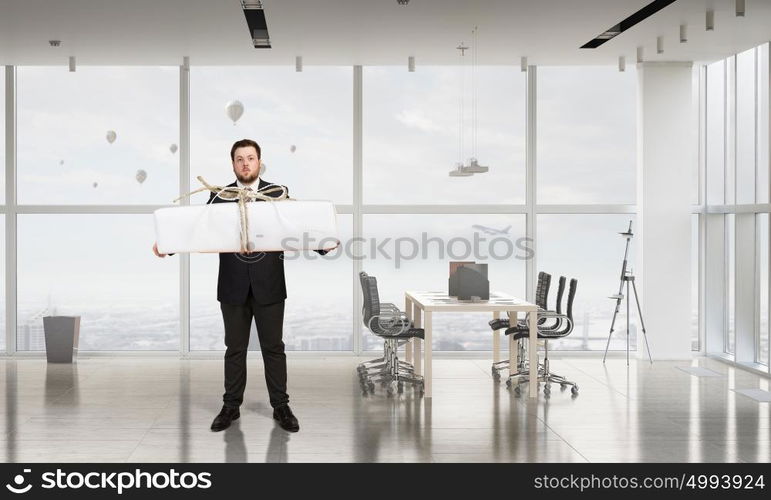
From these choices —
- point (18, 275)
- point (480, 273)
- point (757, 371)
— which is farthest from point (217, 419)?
point (757, 371)

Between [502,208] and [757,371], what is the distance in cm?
315

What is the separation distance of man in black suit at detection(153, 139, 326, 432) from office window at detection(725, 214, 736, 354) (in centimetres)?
567

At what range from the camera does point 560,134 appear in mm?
8914

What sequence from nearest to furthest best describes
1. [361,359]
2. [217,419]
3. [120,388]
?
[217,419] → [120,388] → [361,359]

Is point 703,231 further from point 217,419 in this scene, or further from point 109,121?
point 109,121

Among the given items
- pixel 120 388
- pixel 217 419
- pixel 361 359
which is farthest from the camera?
pixel 361 359

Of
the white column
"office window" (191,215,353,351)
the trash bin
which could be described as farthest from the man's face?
the white column

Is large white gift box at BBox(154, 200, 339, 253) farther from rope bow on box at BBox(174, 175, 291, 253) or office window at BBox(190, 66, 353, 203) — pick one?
office window at BBox(190, 66, 353, 203)

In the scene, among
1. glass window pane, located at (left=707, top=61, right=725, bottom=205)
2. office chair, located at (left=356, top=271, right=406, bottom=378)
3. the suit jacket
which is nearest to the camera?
the suit jacket

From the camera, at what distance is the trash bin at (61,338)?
8297 millimetres

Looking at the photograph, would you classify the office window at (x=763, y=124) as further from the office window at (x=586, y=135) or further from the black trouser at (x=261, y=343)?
the black trouser at (x=261, y=343)

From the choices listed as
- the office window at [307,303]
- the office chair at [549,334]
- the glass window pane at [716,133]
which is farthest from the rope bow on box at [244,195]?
the glass window pane at [716,133]

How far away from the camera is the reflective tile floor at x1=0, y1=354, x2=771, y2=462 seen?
4.65 metres

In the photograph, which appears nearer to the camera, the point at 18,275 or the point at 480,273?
the point at 480,273
